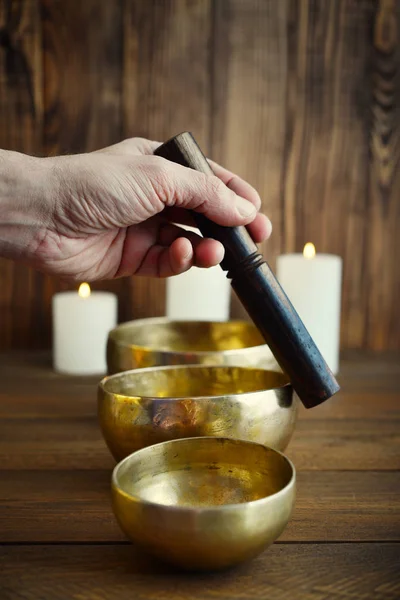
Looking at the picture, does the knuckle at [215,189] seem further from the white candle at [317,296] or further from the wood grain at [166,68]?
the wood grain at [166,68]

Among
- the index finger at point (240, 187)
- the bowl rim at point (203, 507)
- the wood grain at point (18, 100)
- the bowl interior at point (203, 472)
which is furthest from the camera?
the wood grain at point (18, 100)

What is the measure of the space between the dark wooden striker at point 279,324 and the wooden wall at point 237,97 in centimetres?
66

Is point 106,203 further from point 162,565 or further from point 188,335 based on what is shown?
point 162,565

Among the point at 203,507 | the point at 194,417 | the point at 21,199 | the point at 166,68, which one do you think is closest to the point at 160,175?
the point at 21,199

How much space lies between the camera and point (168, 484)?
73 centimetres

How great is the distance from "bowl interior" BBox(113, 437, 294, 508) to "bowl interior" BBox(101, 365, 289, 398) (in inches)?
6.2

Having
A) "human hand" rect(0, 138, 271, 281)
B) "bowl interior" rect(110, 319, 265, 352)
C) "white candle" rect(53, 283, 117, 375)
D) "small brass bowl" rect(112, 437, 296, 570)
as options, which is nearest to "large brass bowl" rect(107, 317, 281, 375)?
"bowl interior" rect(110, 319, 265, 352)

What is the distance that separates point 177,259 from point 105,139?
548 mm

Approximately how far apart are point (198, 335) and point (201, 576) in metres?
0.56

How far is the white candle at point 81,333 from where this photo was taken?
134 cm

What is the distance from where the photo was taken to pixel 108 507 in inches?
30.7

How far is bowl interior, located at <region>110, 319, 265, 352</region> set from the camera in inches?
45.3

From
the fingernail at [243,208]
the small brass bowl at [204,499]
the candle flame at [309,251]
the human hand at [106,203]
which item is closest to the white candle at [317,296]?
the candle flame at [309,251]

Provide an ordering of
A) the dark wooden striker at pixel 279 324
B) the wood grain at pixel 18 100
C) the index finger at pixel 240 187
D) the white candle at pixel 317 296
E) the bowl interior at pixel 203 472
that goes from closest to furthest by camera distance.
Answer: the bowl interior at pixel 203 472 < the dark wooden striker at pixel 279 324 < the index finger at pixel 240 187 < the white candle at pixel 317 296 < the wood grain at pixel 18 100
